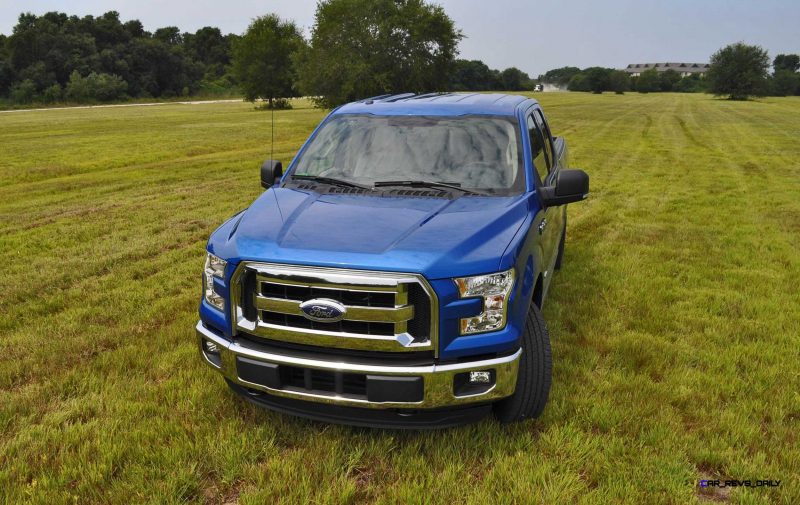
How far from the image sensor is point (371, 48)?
3931cm

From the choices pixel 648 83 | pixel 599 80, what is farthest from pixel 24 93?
pixel 648 83

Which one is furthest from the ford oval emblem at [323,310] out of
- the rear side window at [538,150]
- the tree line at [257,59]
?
the tree line at [257,59]

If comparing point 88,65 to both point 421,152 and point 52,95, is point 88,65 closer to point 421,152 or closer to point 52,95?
point 52,95

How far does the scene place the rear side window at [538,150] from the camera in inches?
169

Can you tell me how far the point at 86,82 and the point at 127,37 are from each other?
2647 cm

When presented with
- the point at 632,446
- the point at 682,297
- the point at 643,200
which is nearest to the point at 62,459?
the point at 632,446

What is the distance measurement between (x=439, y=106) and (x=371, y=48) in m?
37.0

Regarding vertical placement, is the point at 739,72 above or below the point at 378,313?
above

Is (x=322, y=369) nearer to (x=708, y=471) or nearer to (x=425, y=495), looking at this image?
(x=425, y=495)

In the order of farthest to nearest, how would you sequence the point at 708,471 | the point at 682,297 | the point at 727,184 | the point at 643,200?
1. the point at 727,184
2. the point at 643,200
3. the point at 682,297
4. the point at 708,471

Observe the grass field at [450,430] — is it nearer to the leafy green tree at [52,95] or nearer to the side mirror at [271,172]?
the side mirror at [271,172]

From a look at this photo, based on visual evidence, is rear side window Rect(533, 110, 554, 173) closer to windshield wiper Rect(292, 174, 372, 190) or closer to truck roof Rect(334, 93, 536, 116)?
truck roof Rect(334, 93, 536, 116)

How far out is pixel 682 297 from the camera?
5.60m

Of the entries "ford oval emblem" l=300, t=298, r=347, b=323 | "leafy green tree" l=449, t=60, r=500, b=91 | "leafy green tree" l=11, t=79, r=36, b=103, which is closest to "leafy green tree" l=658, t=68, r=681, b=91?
"leafy green tree" l=449, t=60, r=500, b=91
